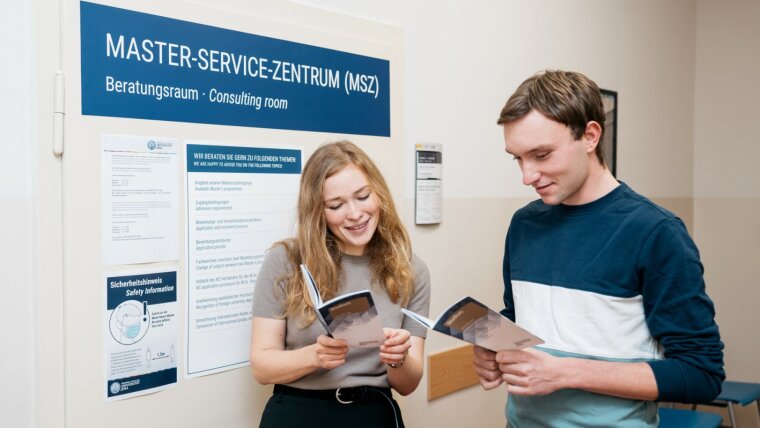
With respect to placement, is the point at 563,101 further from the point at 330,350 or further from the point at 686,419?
the point at 686,419

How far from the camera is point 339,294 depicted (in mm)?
1794

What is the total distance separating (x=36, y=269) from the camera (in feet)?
5.30

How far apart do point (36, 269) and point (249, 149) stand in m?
0.71

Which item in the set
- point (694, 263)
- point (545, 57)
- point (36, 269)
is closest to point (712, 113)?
point (545, 57)

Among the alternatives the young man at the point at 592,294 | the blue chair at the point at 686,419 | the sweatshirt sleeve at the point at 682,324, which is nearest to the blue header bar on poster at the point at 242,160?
the young man at the point at 592,294

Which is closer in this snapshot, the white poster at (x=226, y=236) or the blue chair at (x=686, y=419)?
the white poster at (x=226, y=236)

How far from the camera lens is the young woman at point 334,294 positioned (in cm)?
174

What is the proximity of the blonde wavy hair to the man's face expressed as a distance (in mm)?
489

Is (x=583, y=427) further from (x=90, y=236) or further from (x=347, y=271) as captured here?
(x=90, y=236)

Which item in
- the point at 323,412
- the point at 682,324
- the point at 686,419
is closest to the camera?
the point at 682,324

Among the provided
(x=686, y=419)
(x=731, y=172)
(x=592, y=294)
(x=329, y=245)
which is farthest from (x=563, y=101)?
(x=731, y=172)

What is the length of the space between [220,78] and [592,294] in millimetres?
1252

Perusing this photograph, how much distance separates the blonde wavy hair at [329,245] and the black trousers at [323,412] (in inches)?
8.8

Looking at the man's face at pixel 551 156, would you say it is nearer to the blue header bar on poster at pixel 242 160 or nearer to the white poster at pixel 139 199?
the blue header bar on poster at pixel 242 160
